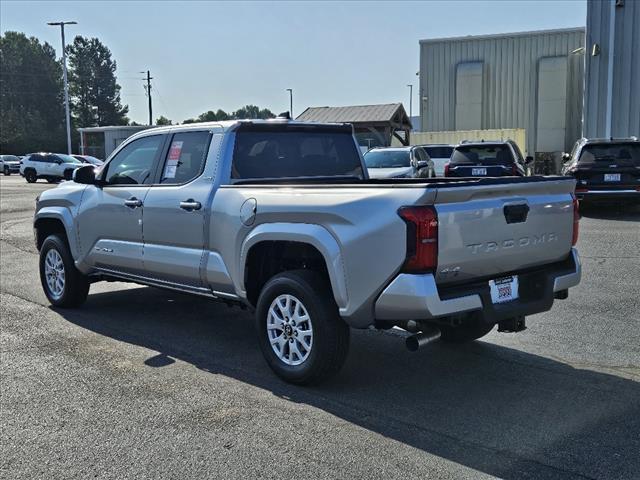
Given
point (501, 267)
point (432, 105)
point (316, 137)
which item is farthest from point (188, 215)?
point (432, 105)

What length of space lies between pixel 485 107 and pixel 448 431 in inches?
1197

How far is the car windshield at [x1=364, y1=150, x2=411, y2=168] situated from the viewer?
1700 cm

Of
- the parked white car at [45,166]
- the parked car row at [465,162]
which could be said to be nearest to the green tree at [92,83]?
the parked white car at [45,166]

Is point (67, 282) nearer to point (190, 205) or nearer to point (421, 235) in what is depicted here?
point (190, 205)

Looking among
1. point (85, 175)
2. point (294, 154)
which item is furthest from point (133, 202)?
point (294, 154)

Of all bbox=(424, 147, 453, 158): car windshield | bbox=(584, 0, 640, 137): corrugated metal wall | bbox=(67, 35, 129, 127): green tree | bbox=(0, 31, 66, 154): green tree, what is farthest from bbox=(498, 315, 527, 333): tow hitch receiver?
bbox=(67, 35, 129, 127): green tree

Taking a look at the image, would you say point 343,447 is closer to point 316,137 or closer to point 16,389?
point 16,389

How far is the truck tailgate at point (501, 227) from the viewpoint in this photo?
4156 millimetres

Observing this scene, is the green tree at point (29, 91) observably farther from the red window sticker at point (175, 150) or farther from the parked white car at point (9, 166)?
the red window sticker at point (175, 150)

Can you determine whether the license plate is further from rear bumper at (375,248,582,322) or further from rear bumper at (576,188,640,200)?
rear bumper at (576,188,640,200)

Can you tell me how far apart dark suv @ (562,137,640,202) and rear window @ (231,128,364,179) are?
927cm

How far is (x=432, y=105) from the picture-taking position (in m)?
33.0

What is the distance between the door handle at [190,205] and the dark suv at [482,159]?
1082cm

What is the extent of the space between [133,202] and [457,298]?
3.35m
